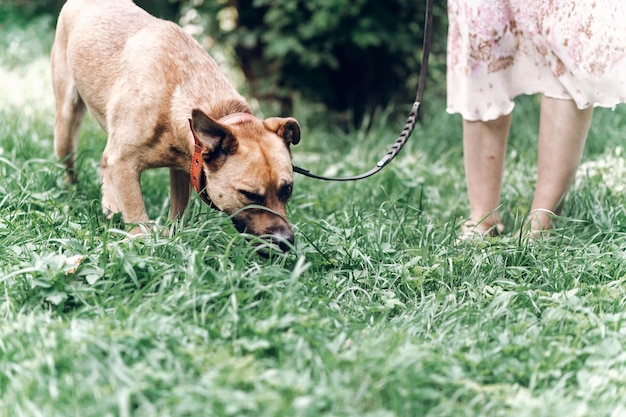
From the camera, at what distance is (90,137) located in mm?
5668

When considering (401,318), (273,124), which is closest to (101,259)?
(273,124)

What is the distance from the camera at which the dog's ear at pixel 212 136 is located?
125 inches

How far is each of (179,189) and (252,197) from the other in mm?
873

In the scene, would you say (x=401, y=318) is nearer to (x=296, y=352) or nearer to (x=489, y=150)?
(x=296, y=352)

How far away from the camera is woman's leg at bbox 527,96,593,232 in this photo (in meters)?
3.98

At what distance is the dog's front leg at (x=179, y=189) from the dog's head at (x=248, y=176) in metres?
0.66

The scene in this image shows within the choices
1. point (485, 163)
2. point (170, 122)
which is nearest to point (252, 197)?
point (170, 122)

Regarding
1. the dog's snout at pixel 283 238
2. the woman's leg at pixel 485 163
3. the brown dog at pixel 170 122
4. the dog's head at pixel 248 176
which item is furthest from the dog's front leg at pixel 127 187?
the woman's leg at pixel 485 163

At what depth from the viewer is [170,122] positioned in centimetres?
358

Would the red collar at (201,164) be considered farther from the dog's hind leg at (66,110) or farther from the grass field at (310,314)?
the dog's hind leg at (66,110)

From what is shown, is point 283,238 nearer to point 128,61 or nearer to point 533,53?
point 128,61

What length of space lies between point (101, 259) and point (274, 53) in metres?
4.02

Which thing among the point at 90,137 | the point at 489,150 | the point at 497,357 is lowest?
the point at 90,137

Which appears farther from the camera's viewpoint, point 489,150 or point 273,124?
point 489,150
